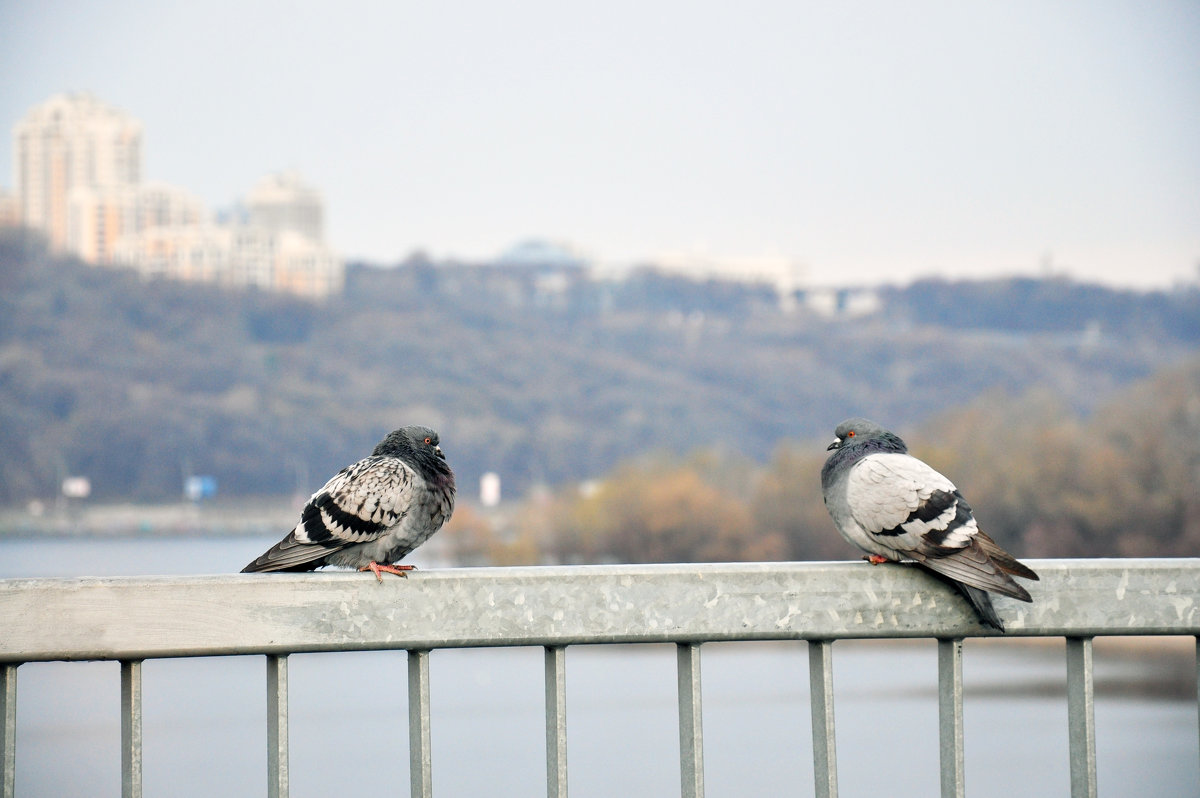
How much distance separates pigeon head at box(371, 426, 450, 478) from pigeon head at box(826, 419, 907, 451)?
→ 943 millimetres

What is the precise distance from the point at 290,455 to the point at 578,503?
2211 inches

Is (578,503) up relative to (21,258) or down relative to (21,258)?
down

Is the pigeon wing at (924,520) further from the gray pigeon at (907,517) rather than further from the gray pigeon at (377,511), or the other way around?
the gray pigeon at (377,511)

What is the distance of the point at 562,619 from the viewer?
2477 mm

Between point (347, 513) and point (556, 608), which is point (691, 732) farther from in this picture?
point (347, 513)

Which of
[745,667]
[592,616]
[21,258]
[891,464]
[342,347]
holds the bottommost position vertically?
[745,667]

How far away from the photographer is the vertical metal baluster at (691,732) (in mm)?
2457

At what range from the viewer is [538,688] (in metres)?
52.7

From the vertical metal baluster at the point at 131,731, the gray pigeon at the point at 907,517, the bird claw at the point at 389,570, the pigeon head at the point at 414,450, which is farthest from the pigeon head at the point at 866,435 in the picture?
the vertical metal baluster at the point at 131,731

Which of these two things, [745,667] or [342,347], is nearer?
[745,667]

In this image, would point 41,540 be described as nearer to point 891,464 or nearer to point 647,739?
point 647,739

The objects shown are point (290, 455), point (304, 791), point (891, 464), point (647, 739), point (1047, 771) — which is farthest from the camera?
point (290, 455)

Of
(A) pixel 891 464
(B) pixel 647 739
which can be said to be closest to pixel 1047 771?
(B) pixel 647 739

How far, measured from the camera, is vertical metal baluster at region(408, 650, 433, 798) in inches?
94.9
